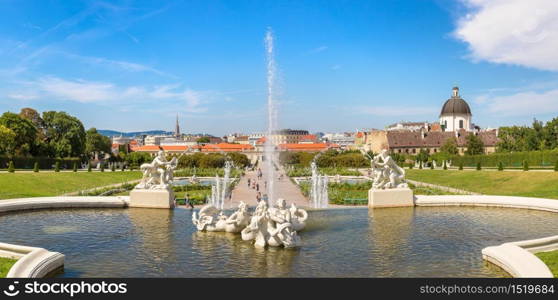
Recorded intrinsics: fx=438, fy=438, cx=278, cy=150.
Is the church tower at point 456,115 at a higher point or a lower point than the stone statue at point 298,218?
higher

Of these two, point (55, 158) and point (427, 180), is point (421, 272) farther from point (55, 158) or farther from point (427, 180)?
point (55, 158)

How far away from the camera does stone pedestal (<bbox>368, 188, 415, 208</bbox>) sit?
23891 millimetres

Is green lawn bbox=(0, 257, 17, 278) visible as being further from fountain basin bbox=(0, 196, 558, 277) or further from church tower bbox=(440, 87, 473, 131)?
church tower bbox=(440, 87, 473, 131)

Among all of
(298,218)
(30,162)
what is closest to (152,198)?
(298,218)

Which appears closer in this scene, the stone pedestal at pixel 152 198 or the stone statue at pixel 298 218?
the stone statue at pixel 298 218

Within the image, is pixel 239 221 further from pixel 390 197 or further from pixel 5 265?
pixel 390 197

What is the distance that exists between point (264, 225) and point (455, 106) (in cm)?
13811

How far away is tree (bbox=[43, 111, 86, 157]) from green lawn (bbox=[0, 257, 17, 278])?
69697 millimetres

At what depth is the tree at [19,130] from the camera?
213ft

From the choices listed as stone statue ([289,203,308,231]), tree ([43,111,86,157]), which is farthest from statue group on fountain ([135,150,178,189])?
tree ([43,111,86,157])

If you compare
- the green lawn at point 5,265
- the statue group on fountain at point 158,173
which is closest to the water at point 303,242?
the green lawn at point 5,265

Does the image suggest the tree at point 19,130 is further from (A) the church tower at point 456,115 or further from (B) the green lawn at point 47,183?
(A) the church tower at point 456,115

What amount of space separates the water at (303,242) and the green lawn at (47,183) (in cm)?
1384

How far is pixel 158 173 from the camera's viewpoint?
2456cm
